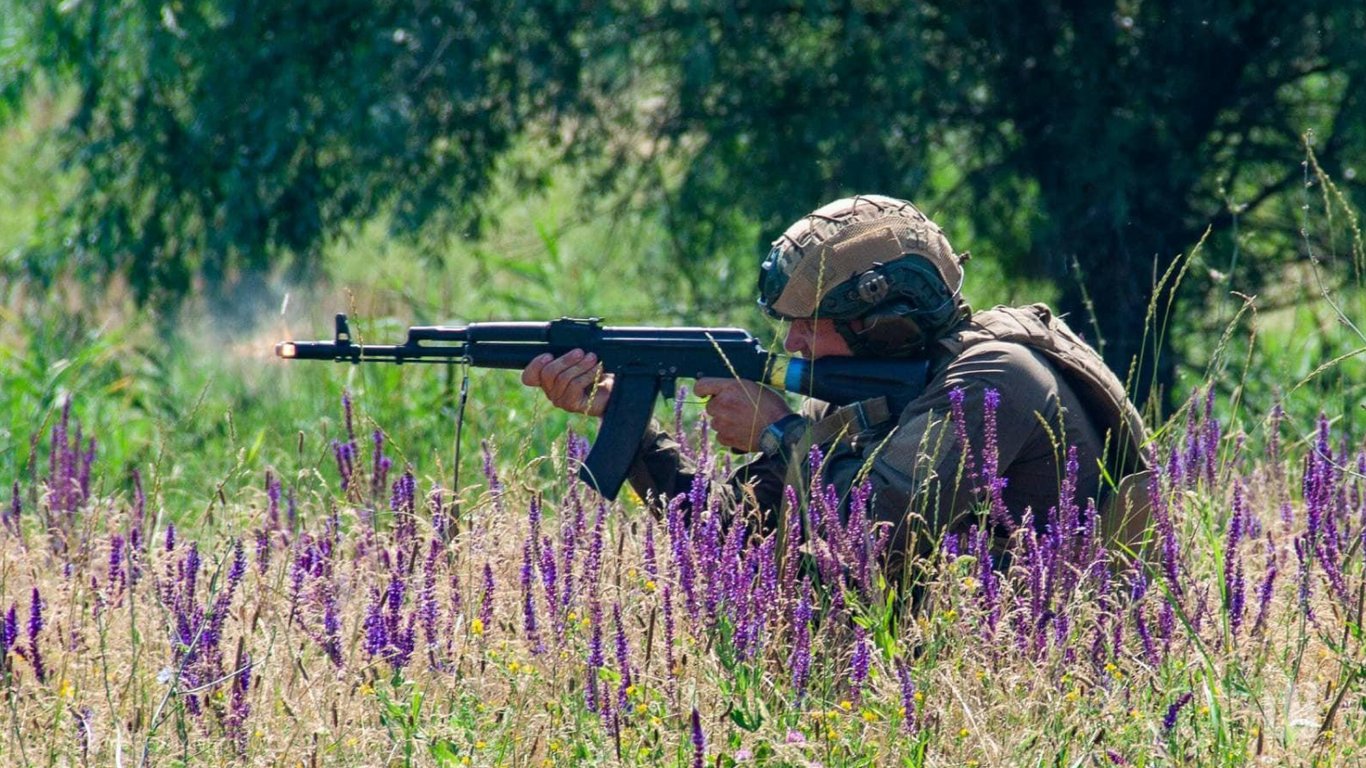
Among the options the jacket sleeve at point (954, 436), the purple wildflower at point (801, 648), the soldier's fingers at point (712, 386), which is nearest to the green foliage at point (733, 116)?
the soldier's fingers at point (712, 386)

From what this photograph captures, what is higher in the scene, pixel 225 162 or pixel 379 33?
pixel 379 33

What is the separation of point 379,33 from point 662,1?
1136mm

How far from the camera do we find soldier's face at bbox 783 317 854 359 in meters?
4.27

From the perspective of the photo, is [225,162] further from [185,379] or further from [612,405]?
A: [612,405]

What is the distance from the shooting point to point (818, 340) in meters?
4.31

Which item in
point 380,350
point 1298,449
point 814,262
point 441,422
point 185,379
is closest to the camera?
point 814,262

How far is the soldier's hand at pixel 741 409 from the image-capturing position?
4375 millimetres

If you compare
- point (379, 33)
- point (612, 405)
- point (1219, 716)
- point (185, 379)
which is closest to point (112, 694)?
point (612, 405)

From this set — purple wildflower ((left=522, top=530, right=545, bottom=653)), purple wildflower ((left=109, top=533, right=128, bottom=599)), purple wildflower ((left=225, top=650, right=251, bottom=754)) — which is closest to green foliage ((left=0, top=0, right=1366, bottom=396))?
purple wildflower ((left=109, top=533, right=128, bottom=599))

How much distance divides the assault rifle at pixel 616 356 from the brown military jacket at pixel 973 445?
0.34 meters

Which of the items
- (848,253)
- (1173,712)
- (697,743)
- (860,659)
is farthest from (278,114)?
(1173,712)

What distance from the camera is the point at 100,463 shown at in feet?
21.2

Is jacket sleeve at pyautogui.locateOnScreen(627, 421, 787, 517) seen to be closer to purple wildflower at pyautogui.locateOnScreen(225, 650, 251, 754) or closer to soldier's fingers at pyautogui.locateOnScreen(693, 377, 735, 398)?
soldier's fingers at pyautogui.locateOnScreen(693, 377, 735, 398)

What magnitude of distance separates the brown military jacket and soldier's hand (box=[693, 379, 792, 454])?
9.5 inches
